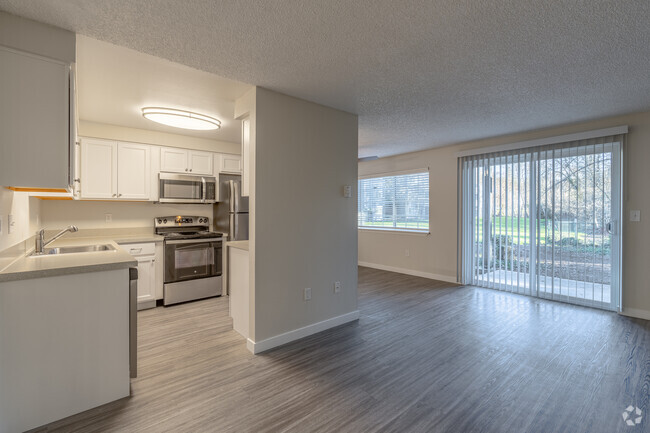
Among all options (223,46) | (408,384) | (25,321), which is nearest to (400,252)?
(408,384)

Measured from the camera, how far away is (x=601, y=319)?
353 cm

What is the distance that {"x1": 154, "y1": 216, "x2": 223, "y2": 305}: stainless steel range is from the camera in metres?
4.10

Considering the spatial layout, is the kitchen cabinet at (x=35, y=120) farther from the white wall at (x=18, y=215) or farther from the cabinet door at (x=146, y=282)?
the cabinet door at (x=146, y=282)

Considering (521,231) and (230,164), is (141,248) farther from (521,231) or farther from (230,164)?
(521,231)

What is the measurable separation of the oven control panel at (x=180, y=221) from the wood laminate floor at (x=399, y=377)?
1500 millimetres

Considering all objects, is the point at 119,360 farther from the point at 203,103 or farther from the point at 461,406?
the point at 203,103

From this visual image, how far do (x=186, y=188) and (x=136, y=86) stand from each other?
1.87 meters

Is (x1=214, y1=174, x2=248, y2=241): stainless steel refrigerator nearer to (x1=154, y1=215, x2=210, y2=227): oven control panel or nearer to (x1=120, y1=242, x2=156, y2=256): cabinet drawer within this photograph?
(x1=154, y1=215, x2=210, y2=227): oven control panel

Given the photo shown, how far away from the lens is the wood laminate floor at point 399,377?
187 centimetres

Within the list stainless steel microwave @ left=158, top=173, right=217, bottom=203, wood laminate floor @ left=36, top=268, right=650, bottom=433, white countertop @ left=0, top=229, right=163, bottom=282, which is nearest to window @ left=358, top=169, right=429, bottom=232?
wood laminate floor @ left=36, top=268, right=650, bottom=433

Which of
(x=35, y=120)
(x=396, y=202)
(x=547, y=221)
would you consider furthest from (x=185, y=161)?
(x=547, y=221)

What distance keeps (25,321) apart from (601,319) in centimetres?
533

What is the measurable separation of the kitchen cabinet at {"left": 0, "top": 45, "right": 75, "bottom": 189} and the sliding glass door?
16.8ft

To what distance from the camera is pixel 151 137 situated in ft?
14.3
